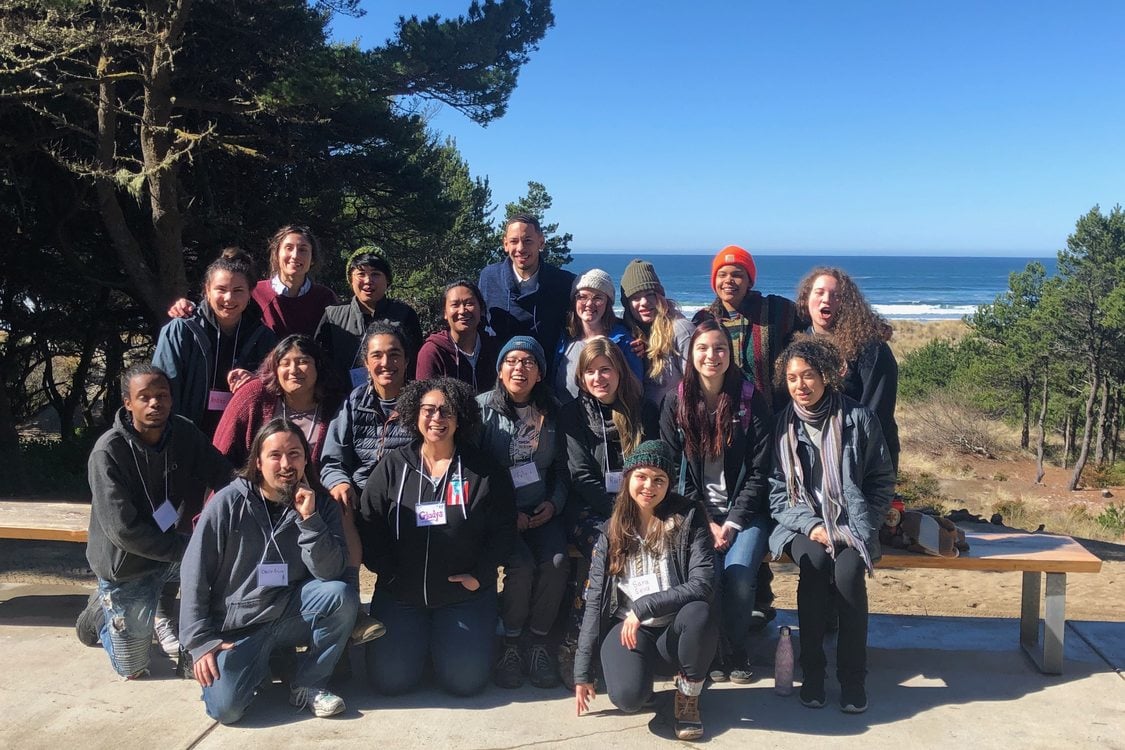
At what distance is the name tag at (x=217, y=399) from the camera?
13.2 ft

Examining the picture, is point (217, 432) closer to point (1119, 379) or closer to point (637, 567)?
point (637, 567)

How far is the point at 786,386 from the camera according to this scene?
156 inches

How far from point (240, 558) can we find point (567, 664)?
146 centimetres

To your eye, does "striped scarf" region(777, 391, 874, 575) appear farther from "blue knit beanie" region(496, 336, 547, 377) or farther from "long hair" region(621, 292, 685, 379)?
"blue knit beanie" region(496, 336, 547, 377)

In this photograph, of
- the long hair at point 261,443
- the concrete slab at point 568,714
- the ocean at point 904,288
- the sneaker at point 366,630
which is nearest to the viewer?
the concrete slab at point 568,714

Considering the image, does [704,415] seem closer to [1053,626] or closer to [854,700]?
[854,700]

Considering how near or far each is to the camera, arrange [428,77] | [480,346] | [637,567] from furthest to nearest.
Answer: [428,77], [480,346], [637,567]

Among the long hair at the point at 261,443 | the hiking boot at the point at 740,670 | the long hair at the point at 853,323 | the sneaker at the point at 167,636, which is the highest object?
the long hair at the point at 853,323

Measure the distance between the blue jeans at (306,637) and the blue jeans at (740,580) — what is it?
1576mm

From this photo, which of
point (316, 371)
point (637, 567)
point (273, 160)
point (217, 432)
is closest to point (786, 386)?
point (637, 567)

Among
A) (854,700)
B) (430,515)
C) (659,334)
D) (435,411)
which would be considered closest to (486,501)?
(430,515)

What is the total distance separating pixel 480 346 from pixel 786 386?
1560 millimetres

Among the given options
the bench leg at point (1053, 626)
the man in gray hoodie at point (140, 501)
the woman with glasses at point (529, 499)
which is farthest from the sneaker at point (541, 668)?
the bench leg at point (1053, 626)

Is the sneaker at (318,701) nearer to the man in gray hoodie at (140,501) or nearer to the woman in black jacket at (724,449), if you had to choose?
the man in gray hoodie at (140,501)
